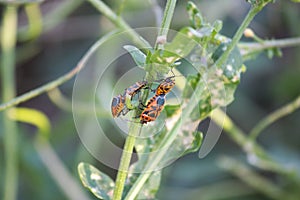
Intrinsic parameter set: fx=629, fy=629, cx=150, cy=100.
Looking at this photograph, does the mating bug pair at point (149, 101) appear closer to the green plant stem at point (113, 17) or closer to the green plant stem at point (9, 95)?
the green plant stem at point (113, 17)

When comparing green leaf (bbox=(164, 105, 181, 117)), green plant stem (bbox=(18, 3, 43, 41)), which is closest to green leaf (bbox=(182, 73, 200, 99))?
green leaf (bbox=(164, 105, 181, 117))

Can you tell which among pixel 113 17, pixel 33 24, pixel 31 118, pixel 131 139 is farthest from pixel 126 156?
pixel 33 24

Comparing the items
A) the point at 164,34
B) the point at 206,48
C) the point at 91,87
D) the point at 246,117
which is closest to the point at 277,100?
the point at 246,117

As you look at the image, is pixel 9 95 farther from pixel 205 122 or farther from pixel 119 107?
pixel 119 107

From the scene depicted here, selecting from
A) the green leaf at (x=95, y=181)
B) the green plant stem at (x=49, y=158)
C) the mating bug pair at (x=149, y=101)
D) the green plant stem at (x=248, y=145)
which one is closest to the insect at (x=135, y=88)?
the mating bug pair at (x=149, y=101)

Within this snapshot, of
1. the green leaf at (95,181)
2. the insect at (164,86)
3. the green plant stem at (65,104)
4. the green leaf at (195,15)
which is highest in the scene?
the green plant stem at (65,104)

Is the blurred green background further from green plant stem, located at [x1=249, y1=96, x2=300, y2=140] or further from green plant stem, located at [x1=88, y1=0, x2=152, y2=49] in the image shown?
green plant stem, located at [x1=88, y1=0, x2=152, y2=49]
